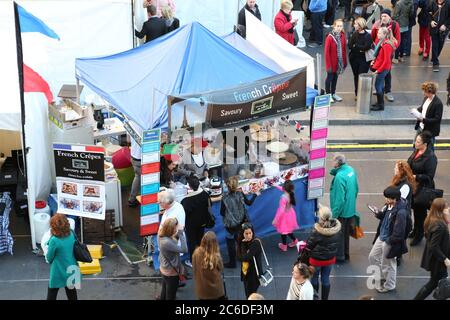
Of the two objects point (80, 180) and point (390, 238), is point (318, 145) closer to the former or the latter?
point (390, 238)

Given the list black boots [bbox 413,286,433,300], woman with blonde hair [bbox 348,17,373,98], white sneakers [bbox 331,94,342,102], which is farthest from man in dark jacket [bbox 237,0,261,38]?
black boots [bbox 413,286,433,300]

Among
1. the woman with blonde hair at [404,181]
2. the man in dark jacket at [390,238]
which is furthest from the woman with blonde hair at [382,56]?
the man in dark jacket at [390,238]

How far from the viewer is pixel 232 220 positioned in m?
10.1

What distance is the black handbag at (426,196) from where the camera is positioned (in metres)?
10.7

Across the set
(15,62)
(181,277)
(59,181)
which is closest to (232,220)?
(181,277)

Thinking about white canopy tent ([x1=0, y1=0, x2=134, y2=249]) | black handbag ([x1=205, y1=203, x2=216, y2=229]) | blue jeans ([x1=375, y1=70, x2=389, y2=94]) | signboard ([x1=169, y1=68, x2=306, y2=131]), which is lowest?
black handbag ([x1=205, y1=203, x2=216, y2=229])

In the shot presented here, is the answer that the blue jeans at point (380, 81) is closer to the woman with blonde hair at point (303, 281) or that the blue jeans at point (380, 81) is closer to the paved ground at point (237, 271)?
the paved ground at point (237, 271)

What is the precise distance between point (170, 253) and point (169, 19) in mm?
7710

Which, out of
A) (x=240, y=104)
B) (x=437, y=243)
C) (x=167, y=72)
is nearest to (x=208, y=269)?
(x=240, y=104)

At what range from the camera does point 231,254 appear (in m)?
10.5

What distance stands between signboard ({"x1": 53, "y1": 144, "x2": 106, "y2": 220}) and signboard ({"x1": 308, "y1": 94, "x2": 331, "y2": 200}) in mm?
2957

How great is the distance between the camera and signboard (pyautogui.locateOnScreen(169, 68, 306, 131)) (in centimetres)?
1014

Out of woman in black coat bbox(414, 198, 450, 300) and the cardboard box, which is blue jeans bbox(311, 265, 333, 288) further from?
the cardboard box

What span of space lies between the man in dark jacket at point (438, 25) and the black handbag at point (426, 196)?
7595 millimetres
